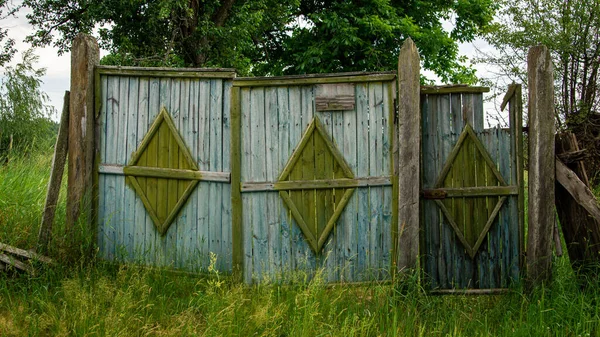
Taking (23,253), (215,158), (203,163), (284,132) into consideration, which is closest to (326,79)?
(284,132)

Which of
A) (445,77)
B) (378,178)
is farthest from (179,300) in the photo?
(445,77)

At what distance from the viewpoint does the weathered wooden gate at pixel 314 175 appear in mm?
6184

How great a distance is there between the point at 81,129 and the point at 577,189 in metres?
5.30

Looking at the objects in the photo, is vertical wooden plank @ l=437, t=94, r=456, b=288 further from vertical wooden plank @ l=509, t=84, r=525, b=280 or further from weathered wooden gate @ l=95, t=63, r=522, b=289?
vertical wooden plank @ l=509, t=84, r=525, b=280

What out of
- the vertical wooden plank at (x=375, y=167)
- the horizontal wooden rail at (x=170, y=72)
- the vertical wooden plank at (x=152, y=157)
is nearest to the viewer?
the vertical wooden plank at (x=375, y=167)

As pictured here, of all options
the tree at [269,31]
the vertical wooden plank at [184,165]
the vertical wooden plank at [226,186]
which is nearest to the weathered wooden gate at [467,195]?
the vertical wooden plank at [226,186]

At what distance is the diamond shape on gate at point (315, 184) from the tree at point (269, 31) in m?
8.44

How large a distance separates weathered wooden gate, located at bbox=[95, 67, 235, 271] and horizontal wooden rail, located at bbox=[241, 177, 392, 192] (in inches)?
14.3

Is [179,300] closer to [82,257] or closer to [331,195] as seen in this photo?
[82,257]

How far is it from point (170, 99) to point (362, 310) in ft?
10.4

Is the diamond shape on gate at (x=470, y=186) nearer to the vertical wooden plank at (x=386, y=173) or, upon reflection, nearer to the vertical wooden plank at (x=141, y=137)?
the vertical wooden plank at (x=386, y=173)

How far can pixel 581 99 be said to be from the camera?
41.5 ft

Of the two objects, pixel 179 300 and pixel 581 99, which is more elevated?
pixel 581 99

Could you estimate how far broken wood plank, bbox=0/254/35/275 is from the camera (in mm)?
6242
